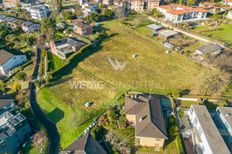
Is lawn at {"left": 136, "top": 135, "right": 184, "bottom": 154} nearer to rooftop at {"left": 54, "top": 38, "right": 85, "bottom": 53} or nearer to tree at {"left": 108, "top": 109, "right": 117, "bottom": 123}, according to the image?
tree at {"left": 108, "top": 109, "right": 117, "bottom": 123}

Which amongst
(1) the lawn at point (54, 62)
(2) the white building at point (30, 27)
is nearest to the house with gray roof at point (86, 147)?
(1) the lawn at point (54, 62)

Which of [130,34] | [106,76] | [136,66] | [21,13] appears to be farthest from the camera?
[21,13]

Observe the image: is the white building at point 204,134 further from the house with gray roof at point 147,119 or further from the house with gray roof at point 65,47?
the house with gray roof at point 65,47

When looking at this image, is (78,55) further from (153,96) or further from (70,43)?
(153,96)

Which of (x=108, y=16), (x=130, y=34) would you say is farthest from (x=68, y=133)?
(x=108, y=16)

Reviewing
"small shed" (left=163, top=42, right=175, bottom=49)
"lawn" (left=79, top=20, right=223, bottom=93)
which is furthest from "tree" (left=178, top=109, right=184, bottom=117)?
"small shed" (left=163, top=42, right=175, bottom=49)
